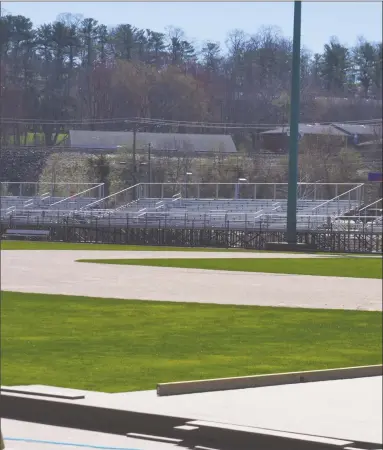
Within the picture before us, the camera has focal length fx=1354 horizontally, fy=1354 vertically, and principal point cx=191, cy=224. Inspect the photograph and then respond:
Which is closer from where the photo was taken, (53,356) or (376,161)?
(376,161)

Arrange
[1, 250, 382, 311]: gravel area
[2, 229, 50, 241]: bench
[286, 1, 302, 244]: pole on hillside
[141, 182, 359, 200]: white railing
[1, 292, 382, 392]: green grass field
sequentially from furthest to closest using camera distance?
[1, 250, 382, 311]: gravel area → [1, 292, 382, 392]: green grass field → [286, 1, 302, 244]: pole on hillside → [141, 182, 359, 200]: white railing → [2, 229, 50, 241]: bench

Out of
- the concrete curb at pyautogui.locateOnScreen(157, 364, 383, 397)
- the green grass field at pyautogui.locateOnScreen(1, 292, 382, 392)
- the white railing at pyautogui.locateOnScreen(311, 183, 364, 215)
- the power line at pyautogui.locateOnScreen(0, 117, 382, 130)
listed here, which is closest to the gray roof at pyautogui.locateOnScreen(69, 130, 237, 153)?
the power line at pyautogui.locateOnScreen(0, 117, 382, 130)

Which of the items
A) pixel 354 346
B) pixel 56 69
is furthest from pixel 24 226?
pixel 354 346

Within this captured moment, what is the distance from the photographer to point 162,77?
458 centimetres

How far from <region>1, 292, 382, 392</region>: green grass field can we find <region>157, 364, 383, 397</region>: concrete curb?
746 mm

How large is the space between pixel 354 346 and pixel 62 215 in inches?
240

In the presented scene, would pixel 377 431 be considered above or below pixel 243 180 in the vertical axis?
below

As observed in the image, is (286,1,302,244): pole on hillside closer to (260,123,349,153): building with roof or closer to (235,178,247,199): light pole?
(260,123,349,153): building with roof

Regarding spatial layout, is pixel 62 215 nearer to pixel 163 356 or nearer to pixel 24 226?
pixel 24 226

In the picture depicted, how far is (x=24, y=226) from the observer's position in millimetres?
4258

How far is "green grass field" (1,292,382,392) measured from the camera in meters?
8.30

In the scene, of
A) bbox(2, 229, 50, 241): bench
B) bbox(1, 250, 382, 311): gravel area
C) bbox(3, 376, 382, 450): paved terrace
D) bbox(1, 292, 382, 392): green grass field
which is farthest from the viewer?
bbox(1, 250, 382, 311): gravel area

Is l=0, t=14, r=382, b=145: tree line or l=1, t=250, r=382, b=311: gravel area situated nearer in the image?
l=0, t=14, r=382, b=145: tree line

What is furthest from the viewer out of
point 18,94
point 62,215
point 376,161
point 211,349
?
point 211,349
